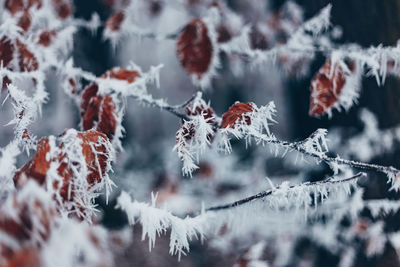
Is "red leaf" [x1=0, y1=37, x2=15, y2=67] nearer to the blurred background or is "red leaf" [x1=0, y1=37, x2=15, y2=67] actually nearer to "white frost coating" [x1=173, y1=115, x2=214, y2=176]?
the blurred background

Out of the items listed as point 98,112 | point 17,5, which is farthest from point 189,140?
point 17,5

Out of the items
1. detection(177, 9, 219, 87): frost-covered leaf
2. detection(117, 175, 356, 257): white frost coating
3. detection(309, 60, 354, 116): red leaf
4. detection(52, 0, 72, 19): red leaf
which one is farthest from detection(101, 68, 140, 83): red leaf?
detection(52, 0, 72, 19): red leaf

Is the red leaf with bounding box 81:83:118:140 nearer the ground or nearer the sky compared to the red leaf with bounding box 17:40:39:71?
nearer the ground

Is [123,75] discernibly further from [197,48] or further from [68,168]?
[68,168]

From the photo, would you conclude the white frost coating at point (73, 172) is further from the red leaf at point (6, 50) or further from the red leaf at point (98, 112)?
the red leaf at point (6, 50)

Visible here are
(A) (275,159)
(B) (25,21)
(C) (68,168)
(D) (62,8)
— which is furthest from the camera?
(A) (275,159)

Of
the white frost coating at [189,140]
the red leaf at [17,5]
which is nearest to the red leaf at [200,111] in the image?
the white frost coating at [189,140]

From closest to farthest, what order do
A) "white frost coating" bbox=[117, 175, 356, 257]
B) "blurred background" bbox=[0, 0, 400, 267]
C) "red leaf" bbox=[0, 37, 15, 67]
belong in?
1. "white frost coating" bbox=[117, 175, 356, 257]
2. "red leaf" bbox=[0, 37, 15, 67]
3. "blurred background" bbox=[0, 0, 400, 267]
